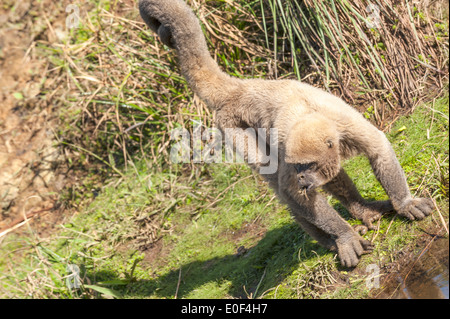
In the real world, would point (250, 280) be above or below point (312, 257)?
below

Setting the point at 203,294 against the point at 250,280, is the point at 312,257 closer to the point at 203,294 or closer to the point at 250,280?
the point at 250,280

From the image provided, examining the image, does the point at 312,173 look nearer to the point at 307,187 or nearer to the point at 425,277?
the point at 307,187

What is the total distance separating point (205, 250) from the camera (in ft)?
22.6

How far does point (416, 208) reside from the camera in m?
4.66

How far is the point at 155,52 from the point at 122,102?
3.10ft

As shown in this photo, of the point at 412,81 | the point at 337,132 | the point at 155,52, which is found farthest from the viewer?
the point at 155,52

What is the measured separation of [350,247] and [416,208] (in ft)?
2.21

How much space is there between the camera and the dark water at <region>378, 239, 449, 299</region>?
4133 millimetres

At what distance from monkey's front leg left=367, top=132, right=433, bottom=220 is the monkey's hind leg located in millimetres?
270

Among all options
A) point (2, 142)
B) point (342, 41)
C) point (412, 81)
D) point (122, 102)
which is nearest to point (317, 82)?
point (342, 41)

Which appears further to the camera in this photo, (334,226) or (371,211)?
(371,211)

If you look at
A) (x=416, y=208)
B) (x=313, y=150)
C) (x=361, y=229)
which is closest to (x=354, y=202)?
(x=361, y=229)

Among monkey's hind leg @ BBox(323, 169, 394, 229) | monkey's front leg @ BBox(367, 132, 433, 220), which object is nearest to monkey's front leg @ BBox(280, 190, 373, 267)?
monkey's hind leg @ BBox(323, 169, 394, 229)

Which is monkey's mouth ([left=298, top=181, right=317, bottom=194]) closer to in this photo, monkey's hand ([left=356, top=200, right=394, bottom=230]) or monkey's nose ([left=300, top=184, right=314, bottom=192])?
monkey's nose ([left=300, top=184, right=314, bottom=192])
